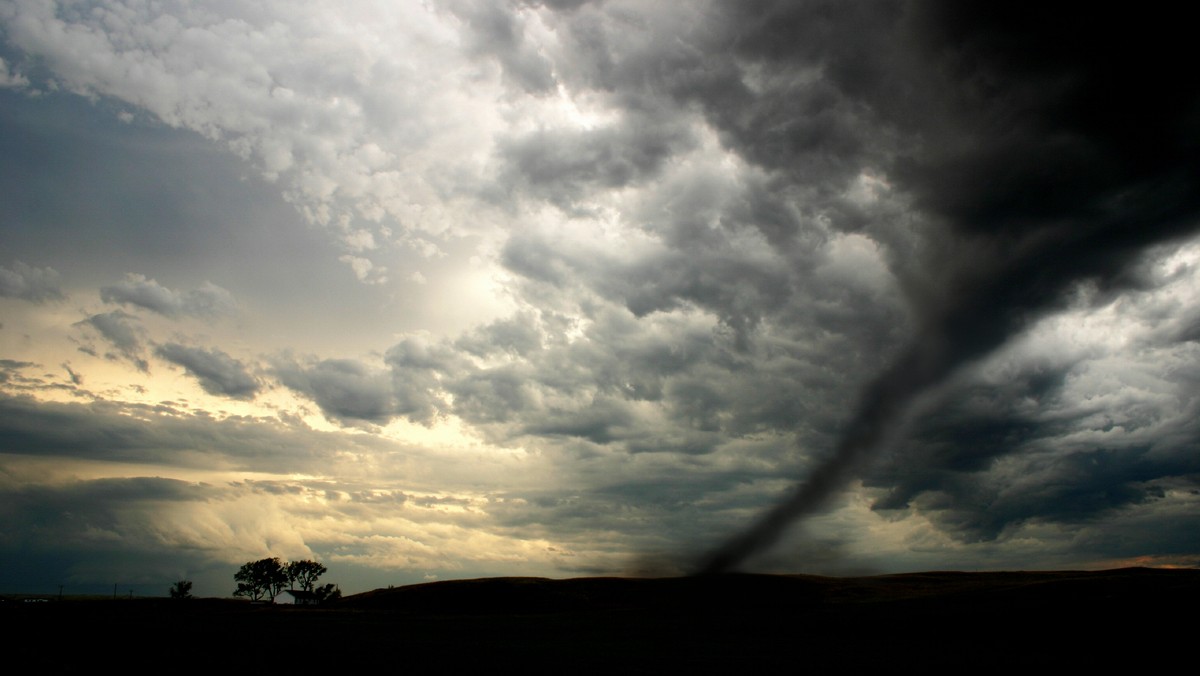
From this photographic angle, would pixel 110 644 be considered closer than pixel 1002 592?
Yes

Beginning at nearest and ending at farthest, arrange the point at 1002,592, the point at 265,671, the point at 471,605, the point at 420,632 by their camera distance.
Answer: the point at 265,671 < the point at 420,632 < the point at 1002,592 < the point at 471,605

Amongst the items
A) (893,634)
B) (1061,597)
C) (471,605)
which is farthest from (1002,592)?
(471,605)

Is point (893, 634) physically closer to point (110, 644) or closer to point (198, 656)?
point (198, 656)

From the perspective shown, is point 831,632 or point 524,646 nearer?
point 524,646

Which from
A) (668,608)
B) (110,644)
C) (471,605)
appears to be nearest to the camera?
(110,644)

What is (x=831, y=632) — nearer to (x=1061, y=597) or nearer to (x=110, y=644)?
(x=1061, y=597)

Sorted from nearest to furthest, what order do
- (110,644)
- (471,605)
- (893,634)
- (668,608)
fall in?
(110,644), (893,634), (668,608), (471,605)

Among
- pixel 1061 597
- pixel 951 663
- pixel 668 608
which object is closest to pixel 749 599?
pixel 668 608

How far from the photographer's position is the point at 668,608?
16775 cm

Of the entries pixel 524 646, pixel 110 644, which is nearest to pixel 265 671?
pixel 110 644

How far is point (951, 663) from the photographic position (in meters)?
62.8

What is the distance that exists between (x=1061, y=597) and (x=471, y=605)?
139 m

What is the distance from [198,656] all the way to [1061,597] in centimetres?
11952

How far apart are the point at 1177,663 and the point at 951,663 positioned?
18.2 m
